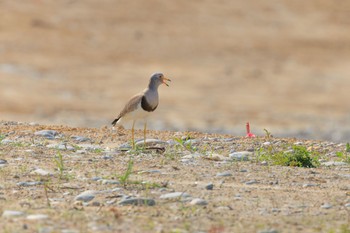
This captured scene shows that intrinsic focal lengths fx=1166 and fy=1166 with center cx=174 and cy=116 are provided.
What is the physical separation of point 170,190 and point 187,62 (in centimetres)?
2547

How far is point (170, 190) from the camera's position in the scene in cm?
957

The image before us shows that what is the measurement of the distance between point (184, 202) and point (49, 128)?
17.5 ft

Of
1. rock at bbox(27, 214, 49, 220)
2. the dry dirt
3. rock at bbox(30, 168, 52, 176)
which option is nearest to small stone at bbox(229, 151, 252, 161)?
the dry dirt

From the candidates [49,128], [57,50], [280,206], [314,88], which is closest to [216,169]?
[280,206]

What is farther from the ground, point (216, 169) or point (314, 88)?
point (314, 88)

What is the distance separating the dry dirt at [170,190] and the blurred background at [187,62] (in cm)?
1514

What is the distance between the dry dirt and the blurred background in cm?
1514

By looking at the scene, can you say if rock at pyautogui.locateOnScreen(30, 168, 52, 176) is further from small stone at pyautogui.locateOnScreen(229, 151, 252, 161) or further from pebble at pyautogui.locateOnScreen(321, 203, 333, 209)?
pebble at pyautogui.locateOnScreen(321, 203, 333, 209)

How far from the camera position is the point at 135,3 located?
1543 inches

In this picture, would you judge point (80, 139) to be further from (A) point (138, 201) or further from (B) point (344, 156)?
(A) point (138, 201)

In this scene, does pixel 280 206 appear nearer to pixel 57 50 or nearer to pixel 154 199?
pixel 154 199

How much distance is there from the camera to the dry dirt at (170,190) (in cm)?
834

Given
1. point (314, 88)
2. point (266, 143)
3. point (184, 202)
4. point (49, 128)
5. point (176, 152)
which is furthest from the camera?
point (314, 88)

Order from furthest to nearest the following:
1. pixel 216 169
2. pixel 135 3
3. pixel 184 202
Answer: pixel 135 3 < pixel 216 169 < pixel 184 202
